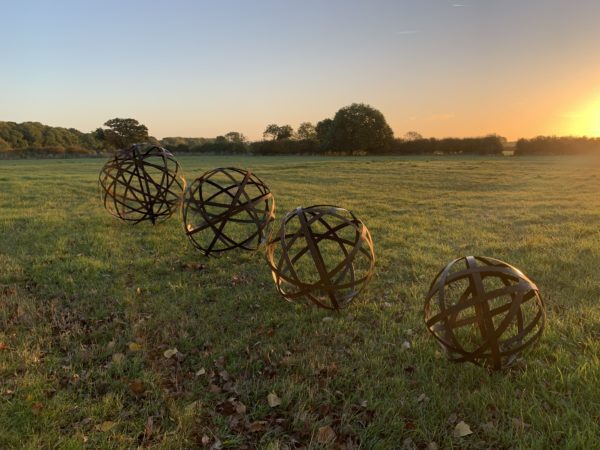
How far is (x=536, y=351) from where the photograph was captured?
4.22 metres

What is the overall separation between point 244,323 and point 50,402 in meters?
2.24

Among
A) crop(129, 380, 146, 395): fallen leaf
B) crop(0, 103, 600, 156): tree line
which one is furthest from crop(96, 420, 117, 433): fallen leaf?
crop(0, 103, 600, 156): tree line

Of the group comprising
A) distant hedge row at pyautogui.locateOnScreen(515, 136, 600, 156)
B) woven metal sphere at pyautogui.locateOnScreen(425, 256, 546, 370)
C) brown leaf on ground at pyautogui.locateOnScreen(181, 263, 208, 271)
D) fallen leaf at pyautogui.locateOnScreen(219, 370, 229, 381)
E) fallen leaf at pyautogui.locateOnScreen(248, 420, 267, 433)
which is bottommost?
fallen leaf at pyautogui.locateOnScreen(248, 420, 267, 433)

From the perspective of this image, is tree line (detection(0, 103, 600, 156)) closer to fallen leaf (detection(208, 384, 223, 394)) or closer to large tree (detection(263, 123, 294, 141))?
large tree (detection(263, 123, 294, 141))

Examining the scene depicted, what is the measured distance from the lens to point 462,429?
3.14m

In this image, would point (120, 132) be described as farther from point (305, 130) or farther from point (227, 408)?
point (227, 408)

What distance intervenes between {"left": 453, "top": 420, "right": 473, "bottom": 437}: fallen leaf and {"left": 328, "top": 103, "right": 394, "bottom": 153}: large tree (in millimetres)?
65031

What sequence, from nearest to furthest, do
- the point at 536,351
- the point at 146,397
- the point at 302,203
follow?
the point at 146,397 → the point at 536,351 → the point at 302,203

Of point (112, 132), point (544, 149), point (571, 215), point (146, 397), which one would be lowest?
point (146, 397)

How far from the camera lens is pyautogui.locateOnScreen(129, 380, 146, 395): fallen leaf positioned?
3658 millimetres

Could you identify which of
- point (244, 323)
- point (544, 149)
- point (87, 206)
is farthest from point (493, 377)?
point (544, 149)

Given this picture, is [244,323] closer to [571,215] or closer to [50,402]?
[50,402]

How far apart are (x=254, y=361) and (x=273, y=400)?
2.39ft

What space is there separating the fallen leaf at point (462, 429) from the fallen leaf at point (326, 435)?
3.40ft
